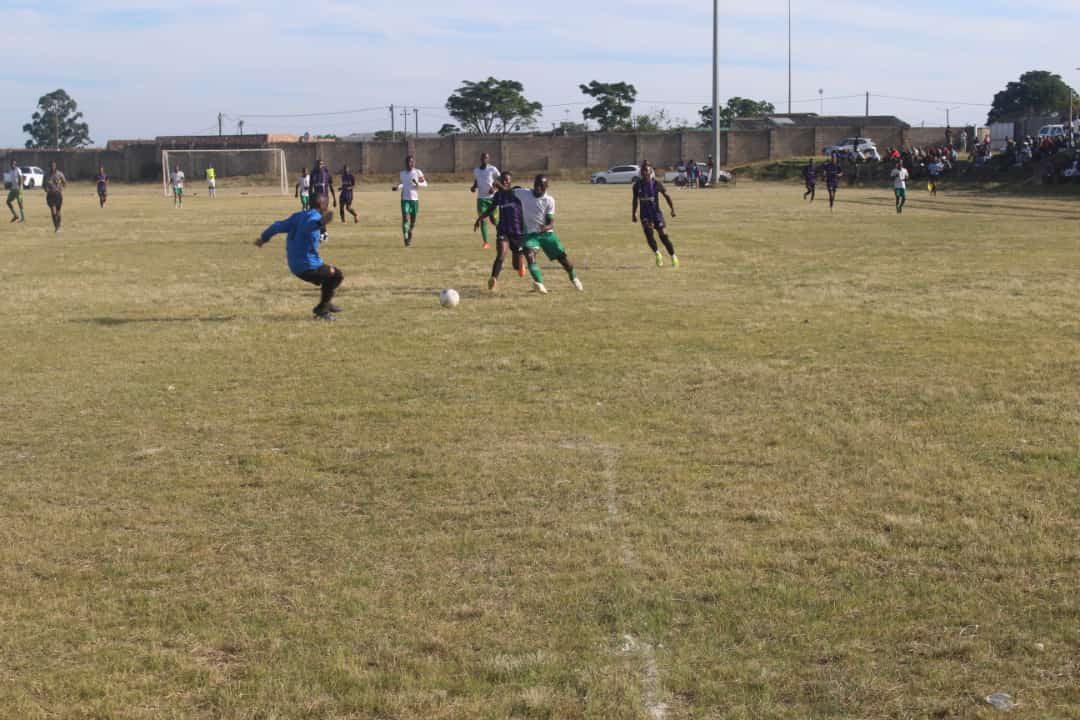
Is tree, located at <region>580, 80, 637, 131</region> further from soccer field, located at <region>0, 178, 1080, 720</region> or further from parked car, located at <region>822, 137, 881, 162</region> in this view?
soccer field, located at <region>0, 178, 1080, 720</region>

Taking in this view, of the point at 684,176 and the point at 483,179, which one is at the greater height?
the point at 684,176

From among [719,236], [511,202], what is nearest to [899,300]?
[511,202]

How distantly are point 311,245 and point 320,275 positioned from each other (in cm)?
42

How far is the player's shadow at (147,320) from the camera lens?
15.1 metres

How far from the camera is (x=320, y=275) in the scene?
14664mm

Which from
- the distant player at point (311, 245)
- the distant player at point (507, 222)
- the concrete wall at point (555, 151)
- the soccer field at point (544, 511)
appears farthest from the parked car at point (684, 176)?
the distant player at point (311, 245)

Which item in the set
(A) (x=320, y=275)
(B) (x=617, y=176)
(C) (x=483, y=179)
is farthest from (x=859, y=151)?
(A) (x=320, y=275)

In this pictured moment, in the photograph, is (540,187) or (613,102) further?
(613,102)

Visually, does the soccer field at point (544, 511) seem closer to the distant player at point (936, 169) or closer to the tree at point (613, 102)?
the distant player at point (936, 169)

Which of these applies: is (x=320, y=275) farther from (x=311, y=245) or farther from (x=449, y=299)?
(x=449, y=299)

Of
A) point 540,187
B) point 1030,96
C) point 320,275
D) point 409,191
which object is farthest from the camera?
point 1030,96

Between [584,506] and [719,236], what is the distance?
22717mm

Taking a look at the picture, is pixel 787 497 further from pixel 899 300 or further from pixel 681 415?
pixel 899 300

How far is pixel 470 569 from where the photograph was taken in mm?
6059
